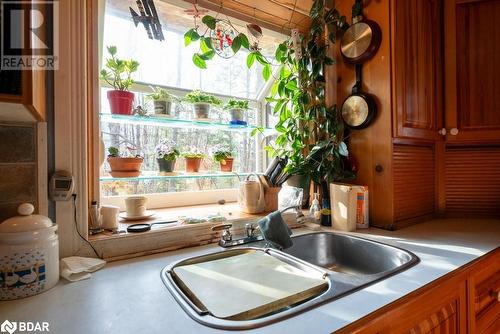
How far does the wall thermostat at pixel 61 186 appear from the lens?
832 mm

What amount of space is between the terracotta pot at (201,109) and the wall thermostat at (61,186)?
648mm

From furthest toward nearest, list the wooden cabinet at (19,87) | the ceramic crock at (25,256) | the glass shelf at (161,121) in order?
the glass shelf at (161,121) → the ceramic crock at (25,256) → the wooden cabinet at (19,87)

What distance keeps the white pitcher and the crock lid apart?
0.82 meters

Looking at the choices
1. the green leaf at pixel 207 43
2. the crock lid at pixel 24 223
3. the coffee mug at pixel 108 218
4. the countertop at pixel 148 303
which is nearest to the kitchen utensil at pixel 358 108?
the countertop at pixel 148 303

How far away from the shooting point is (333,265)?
48.2 inches

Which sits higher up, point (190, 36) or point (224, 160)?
point (190, 36)

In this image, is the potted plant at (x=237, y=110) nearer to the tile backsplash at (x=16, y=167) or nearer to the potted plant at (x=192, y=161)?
the potted plant at (x=192, y=161)

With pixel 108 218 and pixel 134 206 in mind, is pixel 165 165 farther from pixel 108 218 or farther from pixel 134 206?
pixel 108 218

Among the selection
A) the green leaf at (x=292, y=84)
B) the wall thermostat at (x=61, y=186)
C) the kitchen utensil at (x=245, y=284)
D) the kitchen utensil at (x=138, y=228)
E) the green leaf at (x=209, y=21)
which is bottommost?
the kitchen utensil at (x=245, y=284)

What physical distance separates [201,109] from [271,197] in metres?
0.59

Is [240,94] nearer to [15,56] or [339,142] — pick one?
[339,142]

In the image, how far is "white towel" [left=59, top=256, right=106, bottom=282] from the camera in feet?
2.49

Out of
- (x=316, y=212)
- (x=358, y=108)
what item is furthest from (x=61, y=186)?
(x=358, y=108)

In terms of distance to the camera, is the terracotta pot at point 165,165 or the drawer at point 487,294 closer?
the drawer at point 487,294
